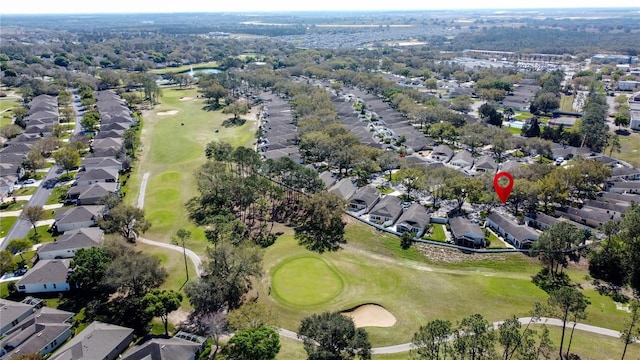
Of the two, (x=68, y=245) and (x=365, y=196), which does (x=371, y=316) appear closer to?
(x=365, y=196)

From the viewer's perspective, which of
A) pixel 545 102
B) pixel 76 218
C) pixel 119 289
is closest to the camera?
pixel 119 289

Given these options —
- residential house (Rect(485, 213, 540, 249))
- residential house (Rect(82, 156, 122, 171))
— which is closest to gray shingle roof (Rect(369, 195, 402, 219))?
residential house (Rect(485, 213, 540, 249))

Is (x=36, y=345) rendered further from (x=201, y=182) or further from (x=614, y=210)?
(x=614, y=210)

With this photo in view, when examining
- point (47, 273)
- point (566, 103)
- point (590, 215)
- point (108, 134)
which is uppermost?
point (566, 103)

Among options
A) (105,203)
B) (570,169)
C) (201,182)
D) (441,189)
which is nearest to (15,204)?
(105,203)

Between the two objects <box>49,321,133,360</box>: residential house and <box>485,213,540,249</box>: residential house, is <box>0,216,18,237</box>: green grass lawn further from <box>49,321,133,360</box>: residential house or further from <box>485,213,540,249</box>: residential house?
<box>485,213,540,249</box>: residential house

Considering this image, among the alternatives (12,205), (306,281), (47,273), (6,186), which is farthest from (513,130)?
(6,186)
